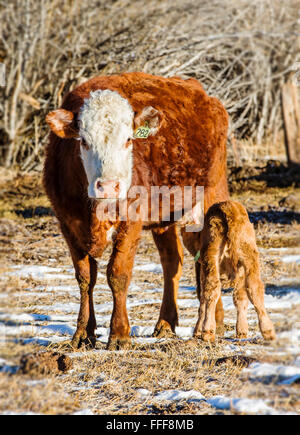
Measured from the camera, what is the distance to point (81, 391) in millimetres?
4035

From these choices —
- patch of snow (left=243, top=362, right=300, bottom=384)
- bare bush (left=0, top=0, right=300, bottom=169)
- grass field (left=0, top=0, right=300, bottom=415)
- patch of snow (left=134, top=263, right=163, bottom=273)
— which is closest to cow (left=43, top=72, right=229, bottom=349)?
grass field (left=0, top=0, right=300, bottom=415)

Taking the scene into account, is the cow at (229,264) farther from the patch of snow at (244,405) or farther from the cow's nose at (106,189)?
the patch of snow at (244,405)

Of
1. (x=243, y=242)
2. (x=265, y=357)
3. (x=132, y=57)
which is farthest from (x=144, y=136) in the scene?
(x=132, y=57)

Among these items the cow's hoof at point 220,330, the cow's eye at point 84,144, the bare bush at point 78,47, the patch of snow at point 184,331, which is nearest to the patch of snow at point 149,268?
the patch of snow at point 184,331

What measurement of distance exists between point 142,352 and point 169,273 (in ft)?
4.75

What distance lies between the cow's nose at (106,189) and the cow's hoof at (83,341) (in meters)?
1.27

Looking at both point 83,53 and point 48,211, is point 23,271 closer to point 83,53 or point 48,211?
Result: point 48,211

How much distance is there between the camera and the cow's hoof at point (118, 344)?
516 centimetres

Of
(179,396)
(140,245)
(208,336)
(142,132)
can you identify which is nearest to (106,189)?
(142,132)

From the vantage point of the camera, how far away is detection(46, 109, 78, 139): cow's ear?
5.13m

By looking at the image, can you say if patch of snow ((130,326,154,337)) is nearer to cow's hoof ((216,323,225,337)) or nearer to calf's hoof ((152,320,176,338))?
calf's hoof ((152,320,176,338))

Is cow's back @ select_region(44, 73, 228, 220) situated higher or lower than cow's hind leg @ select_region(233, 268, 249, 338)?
higher

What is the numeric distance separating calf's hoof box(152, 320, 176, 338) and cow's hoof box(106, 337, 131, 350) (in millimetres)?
568

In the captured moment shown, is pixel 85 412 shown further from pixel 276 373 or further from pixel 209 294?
pixel 209 294
